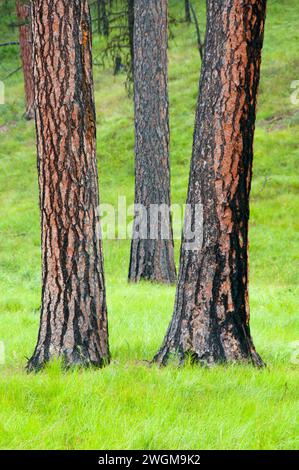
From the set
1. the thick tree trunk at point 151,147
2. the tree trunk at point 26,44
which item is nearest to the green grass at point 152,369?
the thick tree trunk at point 151,147

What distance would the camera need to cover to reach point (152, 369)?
19.2 feet

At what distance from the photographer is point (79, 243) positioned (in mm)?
5980

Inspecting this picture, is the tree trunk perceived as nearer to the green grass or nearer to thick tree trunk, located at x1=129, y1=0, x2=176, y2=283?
the green grass

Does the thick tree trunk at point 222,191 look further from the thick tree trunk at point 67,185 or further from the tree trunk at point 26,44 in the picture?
the tree trunk at point 26,44

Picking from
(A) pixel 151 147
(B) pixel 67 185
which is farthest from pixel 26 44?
(B) pixel 67 185

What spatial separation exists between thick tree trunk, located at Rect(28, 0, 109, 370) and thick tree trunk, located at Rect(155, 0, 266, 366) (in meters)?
0.76

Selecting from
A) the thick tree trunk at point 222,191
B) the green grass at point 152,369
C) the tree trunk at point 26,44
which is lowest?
the green grass at point 152,369

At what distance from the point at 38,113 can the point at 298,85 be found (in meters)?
20.4

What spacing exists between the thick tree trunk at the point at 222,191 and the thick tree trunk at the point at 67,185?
0.76 metres

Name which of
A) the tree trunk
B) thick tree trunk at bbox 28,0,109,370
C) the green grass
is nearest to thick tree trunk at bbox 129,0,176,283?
the green grass

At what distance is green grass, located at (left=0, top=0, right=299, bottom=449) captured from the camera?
4.54 meters

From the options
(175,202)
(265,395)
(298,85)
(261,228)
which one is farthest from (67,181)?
(298,85)

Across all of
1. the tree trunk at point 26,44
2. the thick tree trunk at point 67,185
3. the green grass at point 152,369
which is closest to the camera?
the green grass at point 152,369

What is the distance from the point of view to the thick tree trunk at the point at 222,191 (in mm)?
5961
